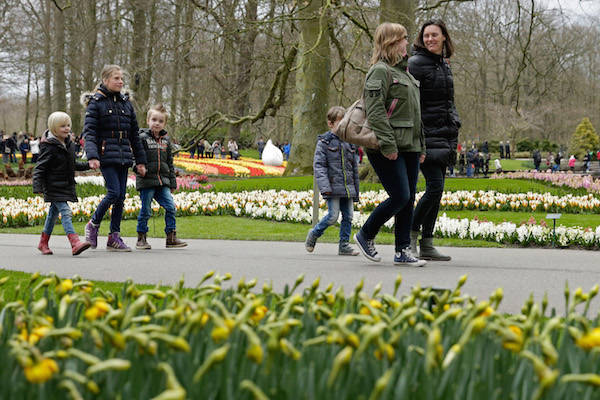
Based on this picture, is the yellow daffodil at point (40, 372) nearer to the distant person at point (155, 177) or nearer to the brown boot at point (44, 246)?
the brown boot at point (44, 246)

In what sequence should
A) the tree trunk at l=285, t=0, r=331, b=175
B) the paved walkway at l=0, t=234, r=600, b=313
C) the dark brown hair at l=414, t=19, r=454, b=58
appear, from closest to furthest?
the paved walkway at l=0, t=234, r=600, b=313
the dark brown hair at l=414, t=19, r=454, b=58
the tree trunk at l=285, t=0, r=331, b=175

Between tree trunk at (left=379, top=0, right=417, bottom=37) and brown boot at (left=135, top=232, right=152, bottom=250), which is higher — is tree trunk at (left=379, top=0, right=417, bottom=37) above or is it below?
above

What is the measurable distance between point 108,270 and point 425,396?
4.49m

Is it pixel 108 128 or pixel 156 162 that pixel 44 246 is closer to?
pixel 108 128

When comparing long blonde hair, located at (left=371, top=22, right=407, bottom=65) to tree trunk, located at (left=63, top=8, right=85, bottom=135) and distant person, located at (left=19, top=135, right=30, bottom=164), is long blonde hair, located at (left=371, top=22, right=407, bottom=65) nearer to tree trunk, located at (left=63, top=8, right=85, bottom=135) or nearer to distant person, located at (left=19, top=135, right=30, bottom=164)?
tree trunk, located at (left=63, top=8, right=85, bottom=135)

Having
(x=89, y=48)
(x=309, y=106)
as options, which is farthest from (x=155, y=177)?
(x=89, y=48)

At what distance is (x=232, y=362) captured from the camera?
2119mm

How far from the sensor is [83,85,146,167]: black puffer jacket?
7324mm

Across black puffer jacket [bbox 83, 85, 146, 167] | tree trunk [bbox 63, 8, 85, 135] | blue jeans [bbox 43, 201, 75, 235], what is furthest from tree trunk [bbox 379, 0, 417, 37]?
tree trunk [bbox 63, 8, 85, 135]

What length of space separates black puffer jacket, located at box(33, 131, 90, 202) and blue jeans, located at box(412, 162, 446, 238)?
3.15 meters

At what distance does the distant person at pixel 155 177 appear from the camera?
26.0ft

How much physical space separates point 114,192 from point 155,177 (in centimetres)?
55

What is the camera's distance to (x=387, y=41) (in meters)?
5.78

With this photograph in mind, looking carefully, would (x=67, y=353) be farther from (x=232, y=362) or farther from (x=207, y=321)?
(x=207, y=321)
